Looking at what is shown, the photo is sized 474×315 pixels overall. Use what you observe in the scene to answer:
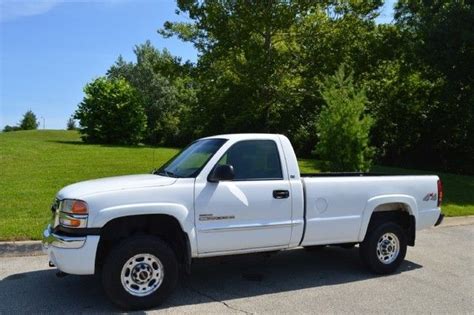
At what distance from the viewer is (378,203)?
6.62 meters

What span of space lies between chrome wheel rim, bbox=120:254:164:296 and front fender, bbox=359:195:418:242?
9.09 ft

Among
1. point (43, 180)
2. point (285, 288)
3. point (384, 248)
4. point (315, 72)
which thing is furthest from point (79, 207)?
point (315, 72)

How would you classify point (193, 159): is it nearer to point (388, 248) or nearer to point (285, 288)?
point (285, 288)

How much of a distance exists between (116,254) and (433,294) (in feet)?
12.2

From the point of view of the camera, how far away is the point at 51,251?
522 cm

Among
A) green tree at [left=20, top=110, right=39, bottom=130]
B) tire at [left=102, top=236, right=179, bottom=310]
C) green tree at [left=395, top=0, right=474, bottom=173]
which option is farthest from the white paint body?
green tree at [left=20, top=110, right=39, bottom=130]

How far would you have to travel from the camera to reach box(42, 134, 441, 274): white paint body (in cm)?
517

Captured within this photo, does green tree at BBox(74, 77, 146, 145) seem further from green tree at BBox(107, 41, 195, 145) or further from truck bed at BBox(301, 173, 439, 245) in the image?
truck bed at BBox(301, 173, 439, 245)

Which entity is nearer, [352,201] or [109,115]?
[352,201]

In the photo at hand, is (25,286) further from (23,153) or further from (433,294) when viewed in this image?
(23,153)

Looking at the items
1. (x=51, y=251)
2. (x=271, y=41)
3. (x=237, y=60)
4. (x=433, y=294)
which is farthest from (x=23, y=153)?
(x=433, y=294)

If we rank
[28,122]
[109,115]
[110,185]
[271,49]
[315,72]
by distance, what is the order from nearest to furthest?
[110,185]
[271,49]
[315,72]
[109,115]
[28,122]

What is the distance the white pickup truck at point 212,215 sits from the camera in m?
5.13

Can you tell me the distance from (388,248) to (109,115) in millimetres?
30075
